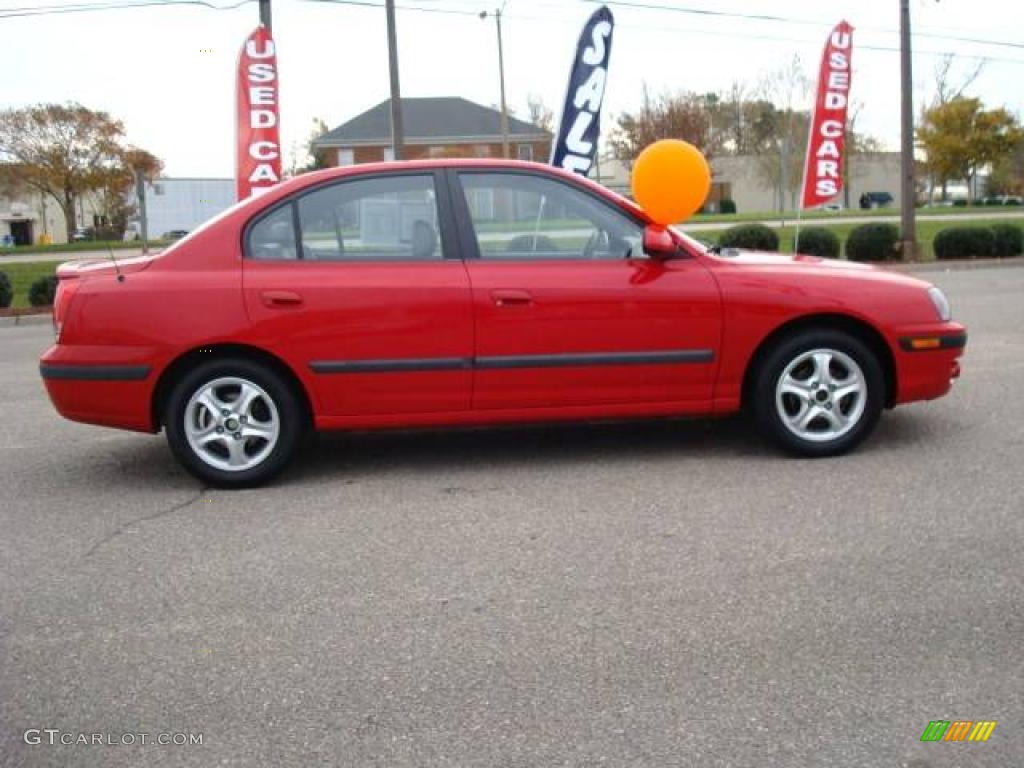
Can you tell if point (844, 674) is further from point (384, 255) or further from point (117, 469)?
point (117, 469)

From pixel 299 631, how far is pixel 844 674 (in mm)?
1726

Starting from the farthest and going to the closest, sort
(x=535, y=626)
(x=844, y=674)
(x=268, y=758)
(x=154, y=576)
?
(x=154, y=576)
(x=535, y=626)
(x=844, y=674)
(x=268, y=758)

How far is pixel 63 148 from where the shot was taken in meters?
54.8

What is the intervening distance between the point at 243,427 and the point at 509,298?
1.46 meters

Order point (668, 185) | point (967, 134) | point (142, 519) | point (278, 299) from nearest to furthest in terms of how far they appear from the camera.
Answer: point (142, 519)
point (278, 299)
point (668, 185)
point (967, 134)

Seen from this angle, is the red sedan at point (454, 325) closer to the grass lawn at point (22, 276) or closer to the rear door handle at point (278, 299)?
the rear door handle at point (278, 299)

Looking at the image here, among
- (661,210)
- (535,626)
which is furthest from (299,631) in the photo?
(661,210)

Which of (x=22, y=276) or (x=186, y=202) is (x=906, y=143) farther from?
(x=186, y=202)

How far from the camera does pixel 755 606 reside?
3.56 meters

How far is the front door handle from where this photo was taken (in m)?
5.16

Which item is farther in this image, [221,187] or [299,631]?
[221,187]

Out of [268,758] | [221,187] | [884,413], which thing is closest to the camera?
[268,758]

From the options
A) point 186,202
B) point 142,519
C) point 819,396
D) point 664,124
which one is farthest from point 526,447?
point 664,124

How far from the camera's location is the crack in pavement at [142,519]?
174 inches
